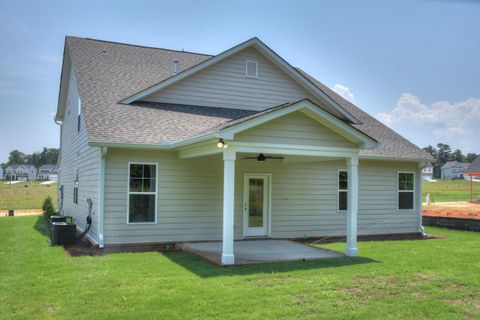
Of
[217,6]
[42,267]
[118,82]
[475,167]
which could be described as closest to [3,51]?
[118,82]

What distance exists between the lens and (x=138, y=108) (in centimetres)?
1359

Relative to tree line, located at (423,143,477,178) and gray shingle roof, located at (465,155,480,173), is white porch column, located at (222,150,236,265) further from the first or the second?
tree line, located at (423,143,477,178)

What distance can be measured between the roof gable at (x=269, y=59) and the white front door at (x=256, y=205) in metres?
3.67

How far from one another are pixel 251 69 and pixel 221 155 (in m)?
3.56

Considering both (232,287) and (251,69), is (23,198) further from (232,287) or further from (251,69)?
(232,287)

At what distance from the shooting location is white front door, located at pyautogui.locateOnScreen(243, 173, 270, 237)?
13.6 metres

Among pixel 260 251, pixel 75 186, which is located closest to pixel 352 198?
pixel 260 251

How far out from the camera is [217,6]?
458 inches

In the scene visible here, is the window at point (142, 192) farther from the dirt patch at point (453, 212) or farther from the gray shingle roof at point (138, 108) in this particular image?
the dirt patch at point (453, 212)

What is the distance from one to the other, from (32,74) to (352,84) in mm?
13924

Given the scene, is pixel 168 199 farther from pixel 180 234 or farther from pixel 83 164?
pixel 83 164

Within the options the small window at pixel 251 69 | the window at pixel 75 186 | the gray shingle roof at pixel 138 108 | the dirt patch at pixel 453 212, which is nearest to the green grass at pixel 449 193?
the dirt patch at pixel 453 212

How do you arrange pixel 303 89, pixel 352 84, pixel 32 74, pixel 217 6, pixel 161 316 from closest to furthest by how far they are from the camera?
1. pixel 161 316
2. pixel 217 6
3. pixel 303 89
4. pixel 352 84
5. pixel 32 74

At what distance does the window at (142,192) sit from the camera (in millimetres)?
12039
